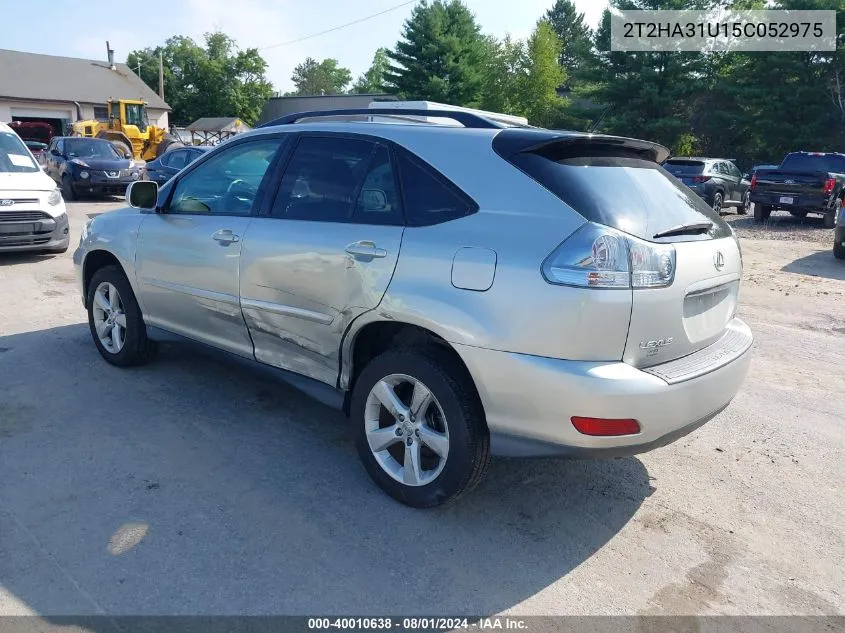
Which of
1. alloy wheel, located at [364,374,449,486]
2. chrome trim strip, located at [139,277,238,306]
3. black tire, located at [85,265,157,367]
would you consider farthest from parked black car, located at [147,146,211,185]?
alloy wheel, located at [364,374,449,486]

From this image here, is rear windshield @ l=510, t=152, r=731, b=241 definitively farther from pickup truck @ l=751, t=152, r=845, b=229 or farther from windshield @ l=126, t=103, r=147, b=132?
windshield @ l=126, t=103, r=147, b=132

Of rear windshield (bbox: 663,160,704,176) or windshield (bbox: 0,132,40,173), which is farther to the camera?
rear windshield (bbox: 663,160,704,176)

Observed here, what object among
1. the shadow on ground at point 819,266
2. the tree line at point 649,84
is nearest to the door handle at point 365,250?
the shadow on ground at point 819,266

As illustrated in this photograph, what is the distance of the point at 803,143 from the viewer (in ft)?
113

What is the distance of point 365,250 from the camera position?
3.45 metres

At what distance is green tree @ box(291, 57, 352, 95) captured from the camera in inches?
4252

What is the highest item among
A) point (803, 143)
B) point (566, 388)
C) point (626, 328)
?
point (803, 143)

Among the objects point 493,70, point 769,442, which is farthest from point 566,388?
point 493,70

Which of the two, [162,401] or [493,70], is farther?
[493,70]

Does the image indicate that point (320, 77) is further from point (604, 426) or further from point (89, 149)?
point (604, 426)

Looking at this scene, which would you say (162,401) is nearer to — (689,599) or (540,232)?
(540,232)

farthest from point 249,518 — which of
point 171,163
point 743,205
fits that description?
point 743,205

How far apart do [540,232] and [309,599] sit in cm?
174

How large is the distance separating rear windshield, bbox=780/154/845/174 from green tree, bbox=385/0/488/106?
90.5ft
